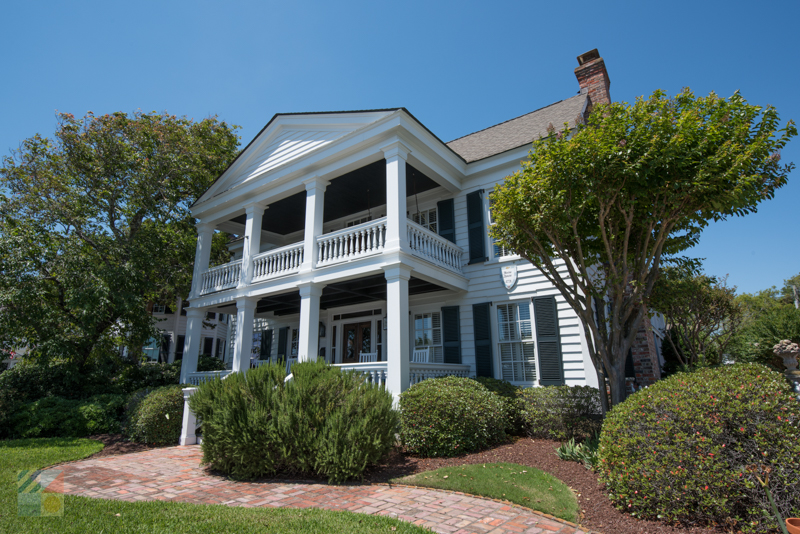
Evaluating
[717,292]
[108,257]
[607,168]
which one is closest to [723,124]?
[607,168]

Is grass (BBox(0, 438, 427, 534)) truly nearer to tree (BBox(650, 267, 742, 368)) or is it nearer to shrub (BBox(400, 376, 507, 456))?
shrub (BBox(400, 376, 507, 456))

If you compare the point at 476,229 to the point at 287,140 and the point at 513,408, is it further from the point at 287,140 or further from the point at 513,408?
the point at 287,140

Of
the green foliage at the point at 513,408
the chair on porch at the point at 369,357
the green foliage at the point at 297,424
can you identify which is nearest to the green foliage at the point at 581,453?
the green foliage at the point at 513,408

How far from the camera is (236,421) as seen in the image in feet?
21.1

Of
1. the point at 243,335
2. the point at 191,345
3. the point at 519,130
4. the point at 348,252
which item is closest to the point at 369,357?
the point at 243,335

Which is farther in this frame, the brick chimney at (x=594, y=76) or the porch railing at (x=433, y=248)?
the brick chimney at (x=594, y=76)

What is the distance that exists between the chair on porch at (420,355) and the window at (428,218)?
143 inches

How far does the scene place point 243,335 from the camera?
12336 millimetres

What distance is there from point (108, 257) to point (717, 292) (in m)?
17.8

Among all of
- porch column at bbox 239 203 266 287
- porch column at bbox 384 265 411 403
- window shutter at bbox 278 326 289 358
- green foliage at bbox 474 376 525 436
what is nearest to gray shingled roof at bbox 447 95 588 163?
porch column at bbox 384 265 411 403

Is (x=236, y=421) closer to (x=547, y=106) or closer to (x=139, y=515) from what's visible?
(x=139, y=515)

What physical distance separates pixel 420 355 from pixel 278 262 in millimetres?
4859

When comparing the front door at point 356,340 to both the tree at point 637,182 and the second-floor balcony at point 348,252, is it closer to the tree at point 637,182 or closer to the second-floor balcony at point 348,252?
the second-floor balcony at point 348,252

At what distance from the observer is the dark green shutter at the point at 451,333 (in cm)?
1170
